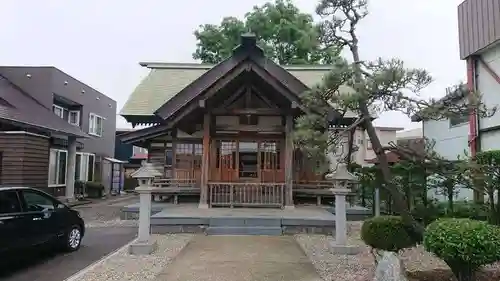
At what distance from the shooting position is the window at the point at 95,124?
24.7 m

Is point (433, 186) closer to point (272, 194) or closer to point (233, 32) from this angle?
point (272, 194)

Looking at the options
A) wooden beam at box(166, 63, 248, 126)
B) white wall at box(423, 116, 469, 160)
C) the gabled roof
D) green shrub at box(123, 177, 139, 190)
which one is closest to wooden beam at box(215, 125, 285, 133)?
wooden beam at box(166, 63, 248, 126)

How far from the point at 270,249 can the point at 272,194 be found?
197 inches

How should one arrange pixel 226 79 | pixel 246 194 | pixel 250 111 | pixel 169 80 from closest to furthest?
pixel 226 79
pixel 250 111
pixel 246 194
pixel 169 80

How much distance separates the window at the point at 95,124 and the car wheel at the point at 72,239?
17.7 m

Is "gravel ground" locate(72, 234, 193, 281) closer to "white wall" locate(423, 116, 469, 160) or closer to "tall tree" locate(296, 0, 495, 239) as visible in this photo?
"tall tree" locate(296, 0, 495, 239)

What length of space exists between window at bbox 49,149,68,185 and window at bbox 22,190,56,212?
12.9m

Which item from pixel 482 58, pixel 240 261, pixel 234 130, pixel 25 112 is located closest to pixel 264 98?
pixel 234 130

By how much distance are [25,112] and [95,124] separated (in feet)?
29.1

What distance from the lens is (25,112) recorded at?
16609 mm

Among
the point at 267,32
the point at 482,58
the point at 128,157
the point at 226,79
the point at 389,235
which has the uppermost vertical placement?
the point at 267,32

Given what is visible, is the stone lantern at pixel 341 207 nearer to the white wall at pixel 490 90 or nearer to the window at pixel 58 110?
the white wall at pixel 490 90

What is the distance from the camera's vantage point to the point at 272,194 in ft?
42.4

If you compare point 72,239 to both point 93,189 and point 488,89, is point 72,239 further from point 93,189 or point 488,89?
point 93,189
